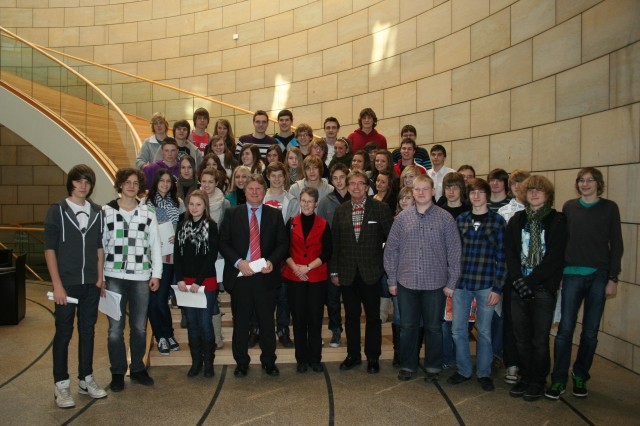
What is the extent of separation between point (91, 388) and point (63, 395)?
0.65ft

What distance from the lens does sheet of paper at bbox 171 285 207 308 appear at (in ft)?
14.2

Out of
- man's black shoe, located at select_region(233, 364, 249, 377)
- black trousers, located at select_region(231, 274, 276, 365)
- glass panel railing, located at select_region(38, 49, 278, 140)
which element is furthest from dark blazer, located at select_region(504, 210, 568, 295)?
glass panel railing, located at select_region(38, 49, 278, 140)

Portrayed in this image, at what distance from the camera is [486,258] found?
423 cm

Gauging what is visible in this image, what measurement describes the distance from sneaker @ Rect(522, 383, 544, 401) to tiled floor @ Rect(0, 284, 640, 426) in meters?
0.04

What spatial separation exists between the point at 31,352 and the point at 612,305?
217 inches

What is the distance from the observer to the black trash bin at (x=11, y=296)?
6.50 meters

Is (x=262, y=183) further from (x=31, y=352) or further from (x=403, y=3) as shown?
(x=403, y=3)

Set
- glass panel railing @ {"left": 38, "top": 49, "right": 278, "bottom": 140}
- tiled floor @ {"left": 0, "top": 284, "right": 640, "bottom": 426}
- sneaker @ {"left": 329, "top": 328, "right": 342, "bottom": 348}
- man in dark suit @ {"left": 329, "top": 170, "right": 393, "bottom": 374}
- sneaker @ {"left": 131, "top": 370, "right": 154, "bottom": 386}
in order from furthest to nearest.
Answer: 1. glass panel railing @ {"left": 38, "top": 49, "right": 278, "bottom": 140}
2. sneaker @ {"left": 329, "top": 328, "right": 342, "bottom": 348}
3. man in dark suit @ {"left": 329, "top": 170, "right": 393, "bottom": 374}
4. sneaker @ {"left": 131, "top": 370, "right": 154, "bottom": 386}
5. tiled floor @ {"left": 0, "top": 284, "right": 640, "bottom": 426}

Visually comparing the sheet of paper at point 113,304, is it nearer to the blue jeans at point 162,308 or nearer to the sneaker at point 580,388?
the blue jeans at point 162,308

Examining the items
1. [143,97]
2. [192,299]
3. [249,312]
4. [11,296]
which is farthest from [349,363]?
[143,97]

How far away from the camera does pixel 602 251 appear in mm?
4023

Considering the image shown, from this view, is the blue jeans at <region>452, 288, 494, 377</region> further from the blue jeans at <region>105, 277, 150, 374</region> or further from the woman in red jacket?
the blue jeans at <region>105, 277, 150, 374</region>

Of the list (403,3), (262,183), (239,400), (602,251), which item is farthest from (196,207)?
(403,3)

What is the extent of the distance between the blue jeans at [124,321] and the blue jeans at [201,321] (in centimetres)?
36
